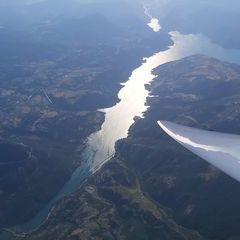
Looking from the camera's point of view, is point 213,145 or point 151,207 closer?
point 213,145

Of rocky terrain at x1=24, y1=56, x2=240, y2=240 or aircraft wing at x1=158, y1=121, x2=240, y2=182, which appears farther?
rocky terrain at x1=24, y1=56, x2=240, y2=240

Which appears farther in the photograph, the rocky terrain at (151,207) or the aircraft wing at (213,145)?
the rocky terrain at (151,207)

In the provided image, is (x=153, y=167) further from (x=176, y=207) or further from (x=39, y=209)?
(x=39, y=209)

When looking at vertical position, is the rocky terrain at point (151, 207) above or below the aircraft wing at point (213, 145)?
below

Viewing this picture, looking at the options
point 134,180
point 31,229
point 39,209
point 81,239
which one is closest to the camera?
point 81,239

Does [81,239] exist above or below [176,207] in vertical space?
below

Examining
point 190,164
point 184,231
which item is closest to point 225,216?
point 184,231

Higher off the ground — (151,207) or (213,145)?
(213,145)

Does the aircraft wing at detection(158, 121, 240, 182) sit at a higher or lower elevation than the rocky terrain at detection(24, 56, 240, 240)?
higher
